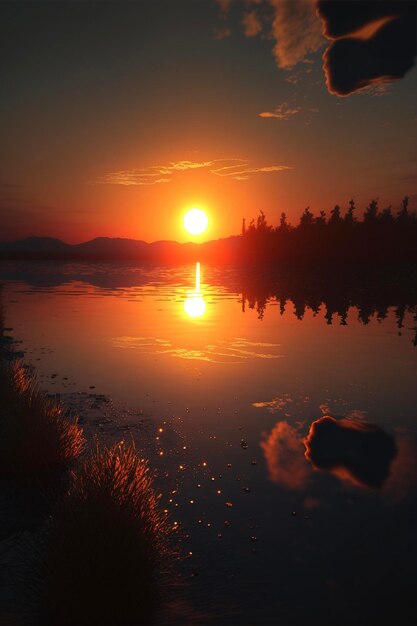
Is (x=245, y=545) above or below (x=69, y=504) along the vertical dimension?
below

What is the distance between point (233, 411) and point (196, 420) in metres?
1.28

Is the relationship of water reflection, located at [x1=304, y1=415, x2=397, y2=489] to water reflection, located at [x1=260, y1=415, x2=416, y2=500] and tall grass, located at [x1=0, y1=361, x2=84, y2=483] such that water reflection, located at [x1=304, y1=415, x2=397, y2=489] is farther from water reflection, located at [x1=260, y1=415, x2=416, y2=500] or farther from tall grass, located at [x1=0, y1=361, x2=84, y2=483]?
tall grass, located at [x1=0, y1=361, x2=84, y2=483]

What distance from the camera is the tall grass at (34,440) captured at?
25.5 feet

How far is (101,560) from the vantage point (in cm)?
466

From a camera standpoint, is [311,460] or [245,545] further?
[311,460]

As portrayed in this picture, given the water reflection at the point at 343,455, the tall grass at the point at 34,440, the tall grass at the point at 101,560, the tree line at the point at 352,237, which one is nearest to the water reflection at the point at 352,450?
the water reflection at the point at 343,455

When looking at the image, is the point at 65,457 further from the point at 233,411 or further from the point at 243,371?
the point at 243,371

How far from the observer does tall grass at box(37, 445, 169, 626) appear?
461 cm

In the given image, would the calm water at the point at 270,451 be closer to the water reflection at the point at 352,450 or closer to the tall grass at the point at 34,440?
the water reflection at the point at 352,450

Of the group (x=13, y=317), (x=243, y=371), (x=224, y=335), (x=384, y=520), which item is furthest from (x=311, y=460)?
(x=13, y=317)

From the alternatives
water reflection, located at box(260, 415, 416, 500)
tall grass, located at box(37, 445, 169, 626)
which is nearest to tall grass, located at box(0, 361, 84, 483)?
tall grass, located at box(37, 445, 169, 626)

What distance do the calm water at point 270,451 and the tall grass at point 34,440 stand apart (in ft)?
5.90

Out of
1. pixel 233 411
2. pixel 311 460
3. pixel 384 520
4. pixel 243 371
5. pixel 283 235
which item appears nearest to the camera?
pixel 384 520

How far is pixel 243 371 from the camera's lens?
16.3 meters
